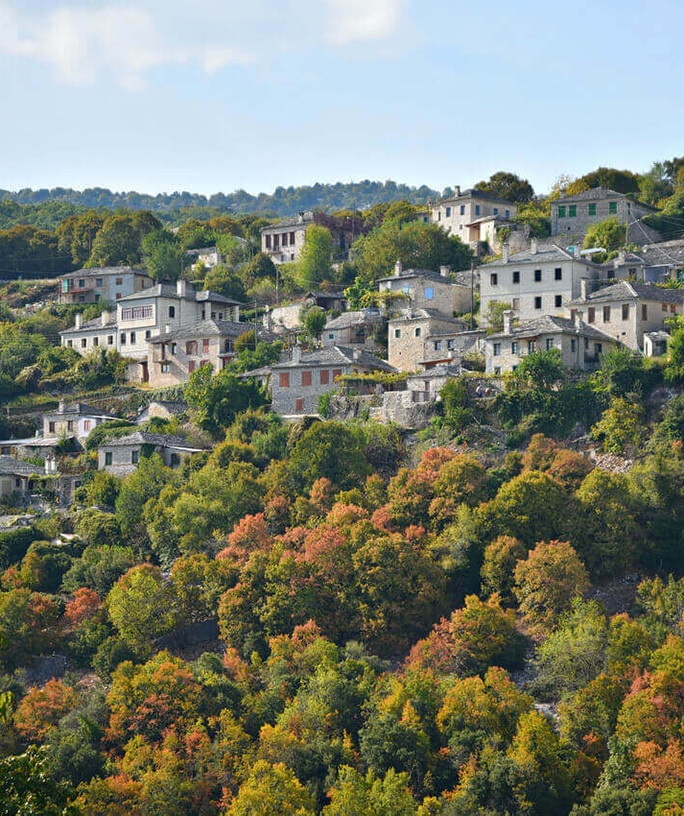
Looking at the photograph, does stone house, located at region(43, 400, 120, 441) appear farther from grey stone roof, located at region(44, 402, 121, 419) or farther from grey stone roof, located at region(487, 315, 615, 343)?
grey stone roof, located at region(487, 315, 615, 343)

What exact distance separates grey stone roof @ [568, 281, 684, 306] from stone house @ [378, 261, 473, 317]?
520 inches

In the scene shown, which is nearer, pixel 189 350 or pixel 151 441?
pixel 151 441

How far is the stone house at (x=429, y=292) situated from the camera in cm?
8938

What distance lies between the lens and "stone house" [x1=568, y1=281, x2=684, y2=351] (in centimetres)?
7444

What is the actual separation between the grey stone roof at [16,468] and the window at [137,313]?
19349 mm

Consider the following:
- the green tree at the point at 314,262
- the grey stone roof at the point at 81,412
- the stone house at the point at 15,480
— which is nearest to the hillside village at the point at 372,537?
the stone house at the point at 15,480

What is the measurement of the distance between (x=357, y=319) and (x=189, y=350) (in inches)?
457

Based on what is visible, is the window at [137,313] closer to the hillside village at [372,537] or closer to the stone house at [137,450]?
the hillside village at [372,537]

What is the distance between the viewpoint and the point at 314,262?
108 m

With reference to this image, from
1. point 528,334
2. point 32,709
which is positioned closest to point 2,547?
point 32,709

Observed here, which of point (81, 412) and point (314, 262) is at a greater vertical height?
point (314, 262)

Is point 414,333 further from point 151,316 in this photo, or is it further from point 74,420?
point 151,316

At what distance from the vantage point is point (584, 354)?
7394cm

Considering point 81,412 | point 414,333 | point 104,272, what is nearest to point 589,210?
point 414,333
